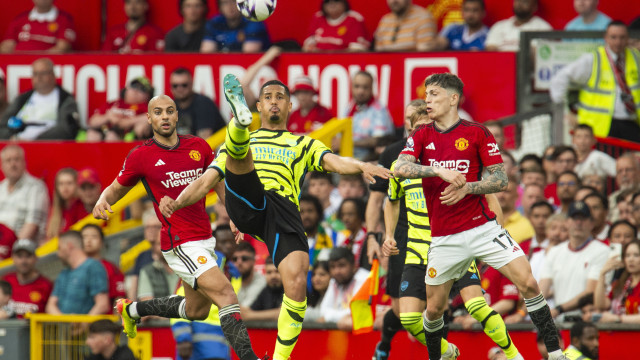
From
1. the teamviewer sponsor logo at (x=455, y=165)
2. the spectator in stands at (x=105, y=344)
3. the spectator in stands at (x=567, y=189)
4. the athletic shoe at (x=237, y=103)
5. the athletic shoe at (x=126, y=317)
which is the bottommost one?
the spectator in stands at (x=105, y=344)

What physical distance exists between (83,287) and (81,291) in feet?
0.17

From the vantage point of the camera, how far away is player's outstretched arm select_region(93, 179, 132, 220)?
9.59 m

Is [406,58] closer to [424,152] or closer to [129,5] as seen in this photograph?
[129,5]

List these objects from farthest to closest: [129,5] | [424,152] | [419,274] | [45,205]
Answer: [129,5] → [45,205] → [419,274] → [424,152]

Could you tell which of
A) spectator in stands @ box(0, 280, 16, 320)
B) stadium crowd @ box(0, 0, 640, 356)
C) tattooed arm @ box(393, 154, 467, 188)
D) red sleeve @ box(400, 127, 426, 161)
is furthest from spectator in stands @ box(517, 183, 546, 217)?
spectator in stands @ box(0, 280, 16, 320)

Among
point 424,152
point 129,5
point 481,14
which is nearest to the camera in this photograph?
point 424,152

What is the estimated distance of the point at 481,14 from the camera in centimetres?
1623

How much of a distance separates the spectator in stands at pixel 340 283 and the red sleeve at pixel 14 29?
8438 millimetres

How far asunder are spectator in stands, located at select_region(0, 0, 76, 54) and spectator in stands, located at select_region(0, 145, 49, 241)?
312 cm

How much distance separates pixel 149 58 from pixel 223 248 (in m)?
5.40

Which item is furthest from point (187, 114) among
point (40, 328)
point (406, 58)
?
point (40, 328)

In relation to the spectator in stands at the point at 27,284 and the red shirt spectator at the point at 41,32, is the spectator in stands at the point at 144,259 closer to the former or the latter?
the spectator in stands at the point at 27,284

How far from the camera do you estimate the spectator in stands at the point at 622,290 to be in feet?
36.9

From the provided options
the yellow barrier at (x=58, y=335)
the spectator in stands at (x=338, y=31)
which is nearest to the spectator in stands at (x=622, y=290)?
the yellow barrier at (x=58, y=335)
